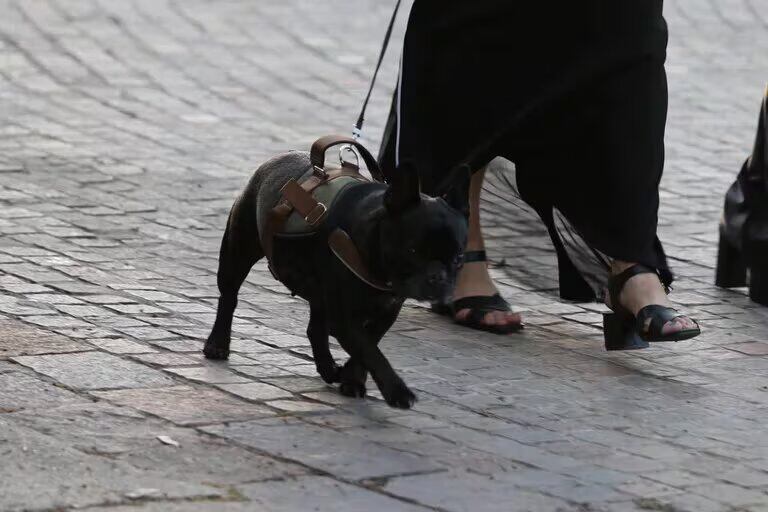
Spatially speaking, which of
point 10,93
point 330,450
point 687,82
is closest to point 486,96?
point 330,450

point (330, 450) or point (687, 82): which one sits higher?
point (687, 82)

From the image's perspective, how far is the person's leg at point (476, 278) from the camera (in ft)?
19.6

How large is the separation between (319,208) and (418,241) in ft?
1.31

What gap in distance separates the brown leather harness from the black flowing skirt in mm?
988

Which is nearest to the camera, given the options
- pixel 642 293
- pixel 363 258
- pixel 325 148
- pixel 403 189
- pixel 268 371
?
pixel 403 189

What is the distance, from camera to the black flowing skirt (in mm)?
5688

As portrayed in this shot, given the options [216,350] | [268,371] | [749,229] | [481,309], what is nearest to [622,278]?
[481,309]

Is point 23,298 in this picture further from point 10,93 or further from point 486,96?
point 10,93

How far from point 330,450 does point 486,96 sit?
193 cm

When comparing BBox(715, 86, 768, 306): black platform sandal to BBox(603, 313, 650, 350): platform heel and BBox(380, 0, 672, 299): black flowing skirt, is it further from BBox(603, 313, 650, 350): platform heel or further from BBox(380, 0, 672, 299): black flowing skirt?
BBox(603, 313, 650, 350): platform heel

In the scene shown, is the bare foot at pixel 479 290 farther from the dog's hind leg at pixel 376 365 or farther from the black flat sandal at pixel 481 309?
the dog's hind leg at pixel 376 365

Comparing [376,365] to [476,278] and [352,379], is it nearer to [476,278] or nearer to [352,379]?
[352,379]

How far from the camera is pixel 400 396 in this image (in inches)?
180

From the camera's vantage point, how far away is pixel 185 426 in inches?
176
